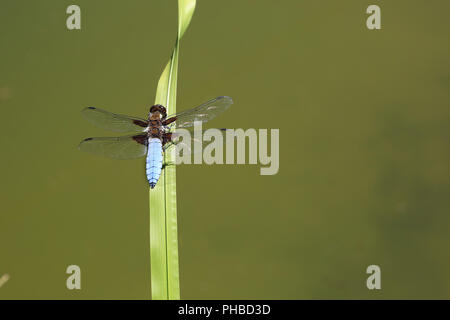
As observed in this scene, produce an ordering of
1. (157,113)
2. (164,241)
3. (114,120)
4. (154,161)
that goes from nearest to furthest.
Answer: (164,241) → (154,161) → (157,113) → (114,120)

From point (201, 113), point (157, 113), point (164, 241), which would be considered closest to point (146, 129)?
point (157, 113)

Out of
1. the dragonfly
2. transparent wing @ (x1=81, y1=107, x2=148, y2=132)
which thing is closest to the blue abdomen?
the dragonfly

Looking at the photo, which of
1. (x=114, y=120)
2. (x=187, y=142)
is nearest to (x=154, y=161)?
(x=187, y=142)

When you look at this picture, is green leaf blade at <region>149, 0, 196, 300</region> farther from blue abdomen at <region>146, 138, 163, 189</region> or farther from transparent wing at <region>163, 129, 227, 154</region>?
transparent wing at <region>163, 129, 227, 154</region>

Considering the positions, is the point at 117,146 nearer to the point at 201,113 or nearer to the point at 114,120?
the point at 114,120

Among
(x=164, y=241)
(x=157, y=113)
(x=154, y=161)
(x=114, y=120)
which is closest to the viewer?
(x=164, y=241)

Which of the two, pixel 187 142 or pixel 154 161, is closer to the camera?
pixel 154 161

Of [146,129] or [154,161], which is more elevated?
[146,129]

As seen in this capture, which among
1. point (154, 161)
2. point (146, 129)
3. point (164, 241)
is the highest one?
point (146, 129)

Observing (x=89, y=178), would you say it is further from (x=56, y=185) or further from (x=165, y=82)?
(x=165, y=82)
